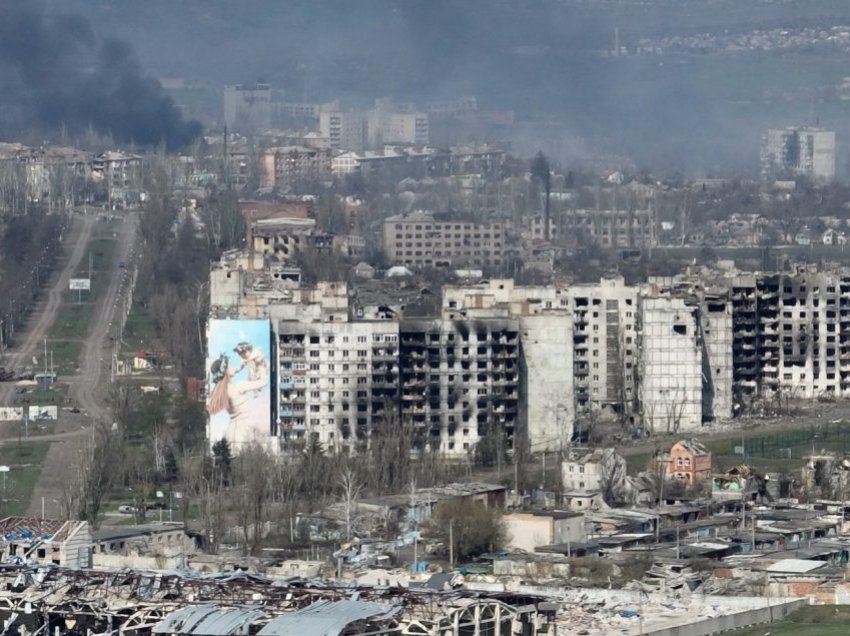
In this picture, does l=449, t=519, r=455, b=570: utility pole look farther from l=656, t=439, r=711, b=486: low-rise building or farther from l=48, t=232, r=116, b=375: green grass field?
l=48, t=232, r=116, b=375: green grass field

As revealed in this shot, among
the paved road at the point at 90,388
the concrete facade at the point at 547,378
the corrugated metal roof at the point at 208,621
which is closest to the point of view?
the corrugated metal roof at the point at 208,621

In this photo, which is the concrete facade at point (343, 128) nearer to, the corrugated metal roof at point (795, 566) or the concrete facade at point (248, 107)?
the concrete facade at point (248, 107)

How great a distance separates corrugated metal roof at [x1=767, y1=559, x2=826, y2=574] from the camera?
24.5 metres

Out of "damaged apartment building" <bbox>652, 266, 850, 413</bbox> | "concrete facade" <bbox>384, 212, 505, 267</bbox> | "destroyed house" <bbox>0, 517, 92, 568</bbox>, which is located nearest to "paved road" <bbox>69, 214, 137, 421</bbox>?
"concrete facade" <bbox>384, 212, 505, 267</bbox>

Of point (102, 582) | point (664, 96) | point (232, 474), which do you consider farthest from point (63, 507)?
point (664, 96)

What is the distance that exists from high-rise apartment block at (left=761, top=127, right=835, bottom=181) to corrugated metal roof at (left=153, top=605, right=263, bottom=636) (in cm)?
5617

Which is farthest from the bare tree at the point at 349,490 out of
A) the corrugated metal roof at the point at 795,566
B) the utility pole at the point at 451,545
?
the corrugated metal roof at the point at 795,566

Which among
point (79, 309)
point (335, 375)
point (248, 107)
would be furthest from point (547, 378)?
point (248, 107)

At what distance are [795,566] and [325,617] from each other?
665cm

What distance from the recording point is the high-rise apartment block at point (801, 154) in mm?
76000

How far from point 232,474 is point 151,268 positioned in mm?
19094

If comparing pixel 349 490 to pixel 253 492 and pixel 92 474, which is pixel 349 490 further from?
pixel 92 474

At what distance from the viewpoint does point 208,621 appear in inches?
747

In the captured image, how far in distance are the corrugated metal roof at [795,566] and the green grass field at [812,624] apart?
1.29 meters
